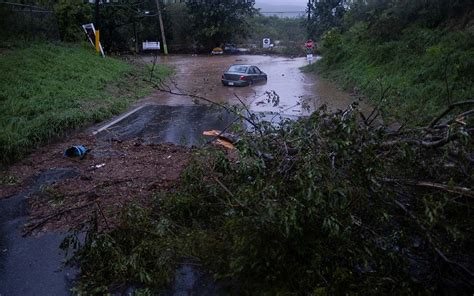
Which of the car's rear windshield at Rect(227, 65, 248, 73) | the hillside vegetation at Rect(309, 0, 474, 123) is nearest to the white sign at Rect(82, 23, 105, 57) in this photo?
the car's rear windshield at Rect(227, 65, 248, 73)

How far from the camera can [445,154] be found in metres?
4.62

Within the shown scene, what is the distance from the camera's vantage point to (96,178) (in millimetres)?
8000

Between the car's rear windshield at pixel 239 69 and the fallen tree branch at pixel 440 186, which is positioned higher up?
the fallen tree branch at pixel 440 186

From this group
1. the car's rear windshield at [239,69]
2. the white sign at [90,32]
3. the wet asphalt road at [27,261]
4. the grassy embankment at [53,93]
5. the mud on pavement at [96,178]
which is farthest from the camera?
the white sign at [90,32]

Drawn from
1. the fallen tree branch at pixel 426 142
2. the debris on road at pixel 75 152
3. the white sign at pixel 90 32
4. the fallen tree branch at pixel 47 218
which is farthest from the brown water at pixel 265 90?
the fallen tree branch at pixel 426 142

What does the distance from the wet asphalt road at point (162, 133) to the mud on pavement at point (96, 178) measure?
0.89 ft

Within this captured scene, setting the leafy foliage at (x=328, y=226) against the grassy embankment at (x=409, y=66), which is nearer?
the leafy foliage at (x=328, y=226)

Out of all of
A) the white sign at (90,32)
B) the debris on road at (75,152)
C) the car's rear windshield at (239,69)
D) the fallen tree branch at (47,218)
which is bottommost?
the fallen tree branch at (47,218)

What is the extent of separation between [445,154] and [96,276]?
395cm

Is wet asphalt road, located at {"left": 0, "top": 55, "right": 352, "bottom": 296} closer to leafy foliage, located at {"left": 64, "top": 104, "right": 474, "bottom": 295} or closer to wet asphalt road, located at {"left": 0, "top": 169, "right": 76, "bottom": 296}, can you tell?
wet asphalt road, located at {"left": 0, "top": 169, "right": 76, "bottom": 296}

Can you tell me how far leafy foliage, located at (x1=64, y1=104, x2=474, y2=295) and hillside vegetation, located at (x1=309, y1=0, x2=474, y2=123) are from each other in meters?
1.58

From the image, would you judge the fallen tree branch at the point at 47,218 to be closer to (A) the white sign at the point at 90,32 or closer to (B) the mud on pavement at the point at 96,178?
(B) the mud on pavement at the point at 96,178

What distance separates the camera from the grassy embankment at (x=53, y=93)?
10.3 meters

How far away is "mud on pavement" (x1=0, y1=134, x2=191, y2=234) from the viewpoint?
259 inches
